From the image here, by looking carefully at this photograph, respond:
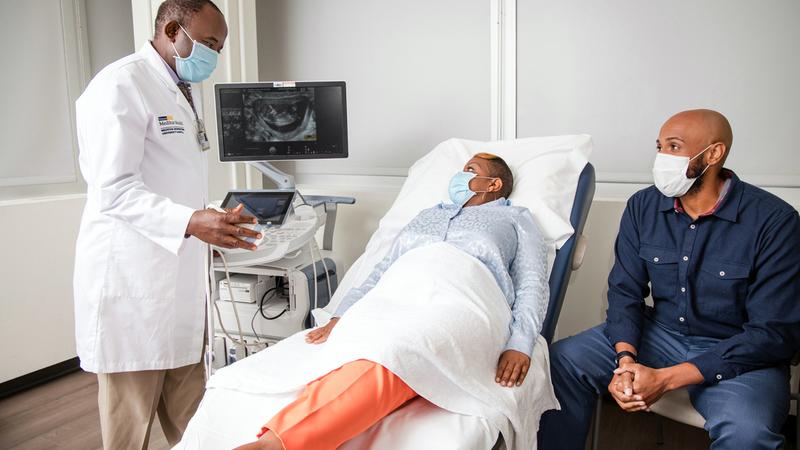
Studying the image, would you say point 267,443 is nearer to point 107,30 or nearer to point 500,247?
point 500,247

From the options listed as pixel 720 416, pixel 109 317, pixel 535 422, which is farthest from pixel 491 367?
pixel 109 317

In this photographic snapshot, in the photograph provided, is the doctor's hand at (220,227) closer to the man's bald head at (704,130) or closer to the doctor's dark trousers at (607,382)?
the doctor's dark trousers at (607,382)

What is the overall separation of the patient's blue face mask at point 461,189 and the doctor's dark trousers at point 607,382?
546 mm

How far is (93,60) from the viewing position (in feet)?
9.57

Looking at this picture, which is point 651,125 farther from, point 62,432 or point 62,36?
point 62,36

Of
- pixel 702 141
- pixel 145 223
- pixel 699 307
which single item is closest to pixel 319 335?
pixel 145 223

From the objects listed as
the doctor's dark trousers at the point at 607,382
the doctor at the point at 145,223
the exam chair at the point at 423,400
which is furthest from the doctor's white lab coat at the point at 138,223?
the doctor's dark trousers at the point at 607,382

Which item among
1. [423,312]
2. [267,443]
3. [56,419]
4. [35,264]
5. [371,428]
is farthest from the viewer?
[35,264]

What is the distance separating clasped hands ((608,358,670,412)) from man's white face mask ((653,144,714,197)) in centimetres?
48

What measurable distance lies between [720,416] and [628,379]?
0.69ft

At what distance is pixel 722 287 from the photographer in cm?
149

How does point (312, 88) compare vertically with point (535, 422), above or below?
above

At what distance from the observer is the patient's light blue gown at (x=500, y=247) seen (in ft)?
5.01

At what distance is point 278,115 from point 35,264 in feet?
4.31
